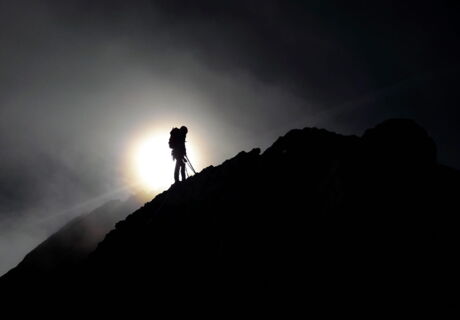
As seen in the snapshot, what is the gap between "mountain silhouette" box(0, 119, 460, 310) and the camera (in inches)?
470

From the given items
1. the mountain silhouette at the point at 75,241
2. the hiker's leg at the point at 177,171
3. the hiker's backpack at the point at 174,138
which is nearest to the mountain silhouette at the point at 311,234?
the hiker's leg at the point at 177,171

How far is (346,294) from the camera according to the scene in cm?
1182

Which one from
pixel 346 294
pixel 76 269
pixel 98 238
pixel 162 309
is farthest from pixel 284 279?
pixel 98 238

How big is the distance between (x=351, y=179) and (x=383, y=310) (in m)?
5.88

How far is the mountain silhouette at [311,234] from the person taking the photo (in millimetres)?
11938

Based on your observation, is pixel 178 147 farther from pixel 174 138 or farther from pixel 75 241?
pixel 75 241

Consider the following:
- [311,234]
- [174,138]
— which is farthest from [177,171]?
[311,234]

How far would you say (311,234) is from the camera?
1471 cm

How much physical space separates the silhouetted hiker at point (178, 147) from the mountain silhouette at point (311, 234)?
6737 millimetres

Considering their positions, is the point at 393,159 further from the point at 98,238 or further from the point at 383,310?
the point at 98,238

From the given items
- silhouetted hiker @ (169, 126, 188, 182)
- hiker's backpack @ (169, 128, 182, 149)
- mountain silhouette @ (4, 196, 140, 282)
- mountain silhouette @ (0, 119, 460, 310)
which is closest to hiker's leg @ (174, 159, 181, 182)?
silhouetted hiker @ (169, 126, 188, 182)

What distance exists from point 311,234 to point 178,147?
18017 mm

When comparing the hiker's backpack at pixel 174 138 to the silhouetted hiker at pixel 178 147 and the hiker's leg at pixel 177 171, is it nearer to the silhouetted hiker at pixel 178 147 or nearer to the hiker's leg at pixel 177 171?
the silhouetted hiker at pixel 178 147

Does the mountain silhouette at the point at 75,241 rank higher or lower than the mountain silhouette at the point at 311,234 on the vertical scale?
higher
